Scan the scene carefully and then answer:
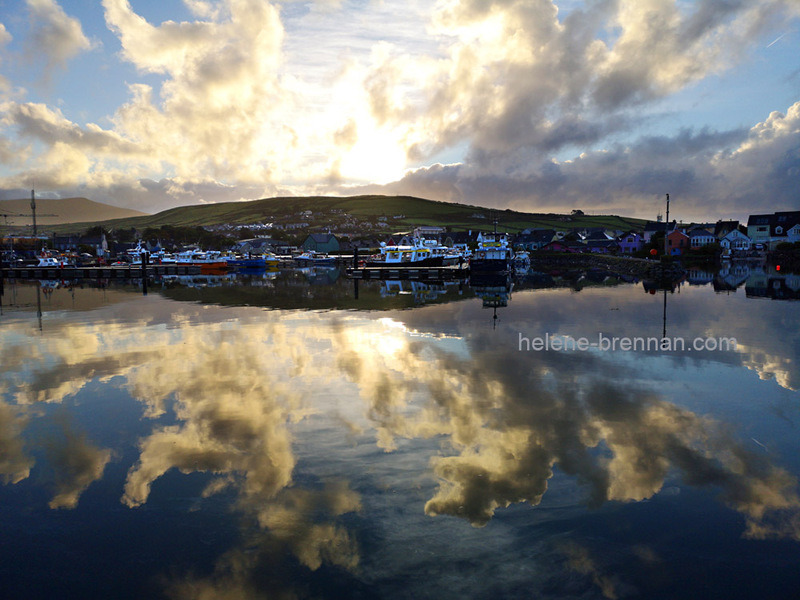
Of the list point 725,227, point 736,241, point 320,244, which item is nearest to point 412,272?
point 736,241

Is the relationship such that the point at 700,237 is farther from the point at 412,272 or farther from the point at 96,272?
the point at 96,272

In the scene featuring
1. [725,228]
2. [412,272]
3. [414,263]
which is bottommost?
[412,272]

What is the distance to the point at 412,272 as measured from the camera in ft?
258

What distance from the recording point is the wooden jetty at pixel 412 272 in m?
Answer: 69.9

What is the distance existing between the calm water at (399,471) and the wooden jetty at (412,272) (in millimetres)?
47215

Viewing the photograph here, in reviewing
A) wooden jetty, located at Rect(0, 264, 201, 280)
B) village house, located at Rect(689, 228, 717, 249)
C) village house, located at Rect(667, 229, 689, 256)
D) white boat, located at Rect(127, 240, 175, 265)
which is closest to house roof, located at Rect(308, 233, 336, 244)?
white boat, located at Rect(127, 240, 175, 265)

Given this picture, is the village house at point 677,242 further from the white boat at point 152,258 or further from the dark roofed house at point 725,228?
the white boat at point 152,258

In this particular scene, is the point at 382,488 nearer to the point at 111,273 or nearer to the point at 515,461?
the point at 515,461

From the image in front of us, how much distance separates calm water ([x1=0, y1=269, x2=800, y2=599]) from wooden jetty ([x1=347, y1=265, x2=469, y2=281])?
47.2 meters

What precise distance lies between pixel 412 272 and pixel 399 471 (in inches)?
2702

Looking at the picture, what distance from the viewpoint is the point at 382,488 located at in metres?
9.63

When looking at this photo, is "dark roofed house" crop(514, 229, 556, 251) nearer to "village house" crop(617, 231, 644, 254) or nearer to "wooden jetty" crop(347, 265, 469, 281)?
"village house" crop(617, 231, 644, 254)

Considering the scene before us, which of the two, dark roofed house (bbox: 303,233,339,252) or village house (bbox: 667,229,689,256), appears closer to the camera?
village house (bbox: 667,229,689,256)

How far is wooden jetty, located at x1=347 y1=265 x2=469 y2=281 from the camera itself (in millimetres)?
69856
